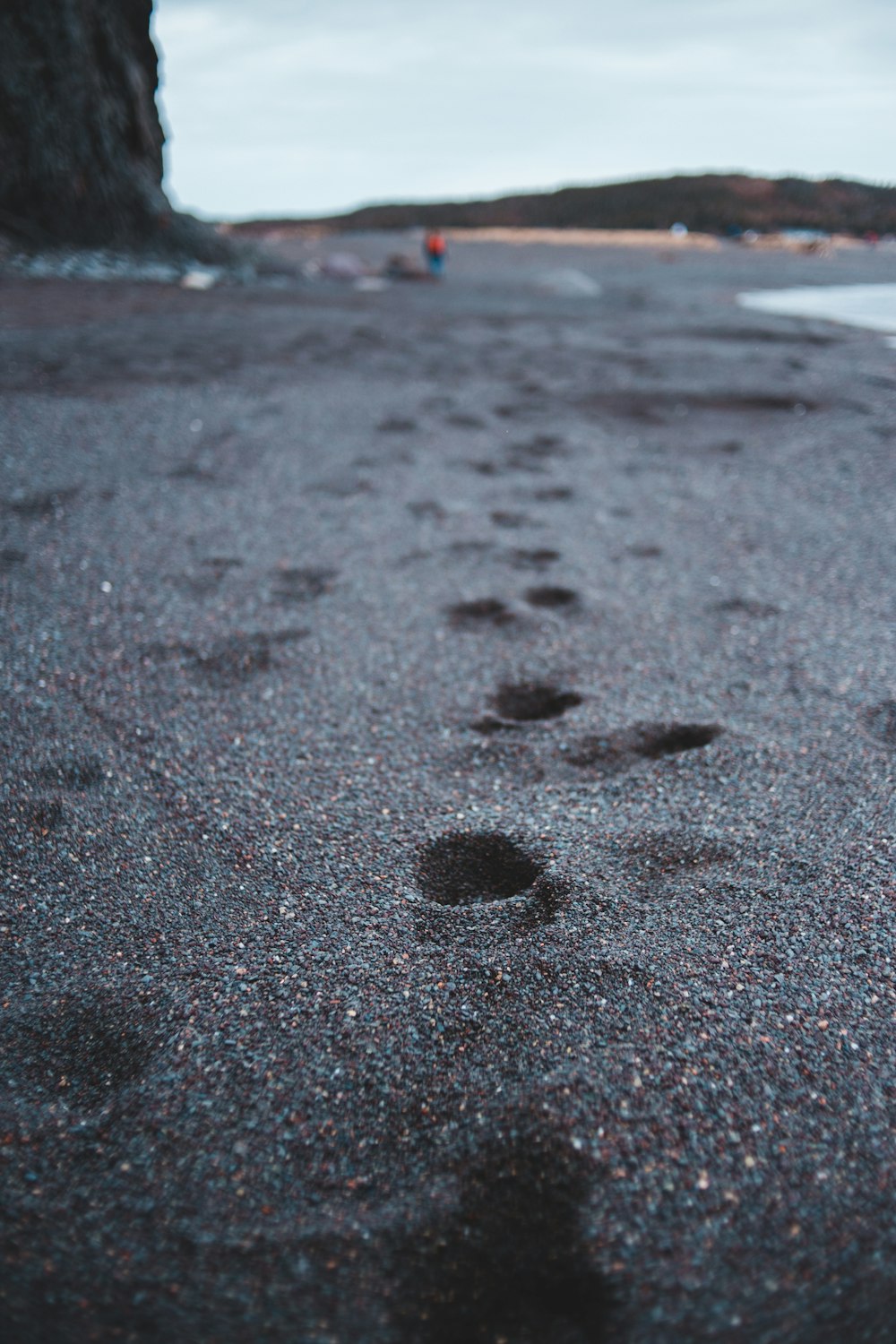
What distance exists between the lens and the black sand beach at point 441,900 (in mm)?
1071

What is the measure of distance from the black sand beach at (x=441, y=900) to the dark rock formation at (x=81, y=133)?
23.0ft

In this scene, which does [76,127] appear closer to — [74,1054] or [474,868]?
[474,868]

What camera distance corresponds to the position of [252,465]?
3814mm

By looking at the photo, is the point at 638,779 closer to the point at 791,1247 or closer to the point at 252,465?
the point at 791,1247

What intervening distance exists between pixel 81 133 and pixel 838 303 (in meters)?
8.62

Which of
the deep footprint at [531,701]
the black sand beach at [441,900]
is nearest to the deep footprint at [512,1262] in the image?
the black sand beach at [441,900]

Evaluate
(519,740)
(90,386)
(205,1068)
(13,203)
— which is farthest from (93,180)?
(205,1068)

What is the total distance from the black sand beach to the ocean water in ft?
17.3

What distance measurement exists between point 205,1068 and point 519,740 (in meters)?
1.08

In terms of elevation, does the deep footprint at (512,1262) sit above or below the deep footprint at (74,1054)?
below

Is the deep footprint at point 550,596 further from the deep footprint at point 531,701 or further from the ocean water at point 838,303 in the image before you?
the ocean water at point 838,303

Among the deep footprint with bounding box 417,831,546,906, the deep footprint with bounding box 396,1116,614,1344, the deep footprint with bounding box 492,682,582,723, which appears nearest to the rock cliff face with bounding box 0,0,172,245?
the deep footprint with bounding box 492,682,582,723

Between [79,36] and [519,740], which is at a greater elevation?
[79,36]

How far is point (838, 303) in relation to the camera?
920cm
